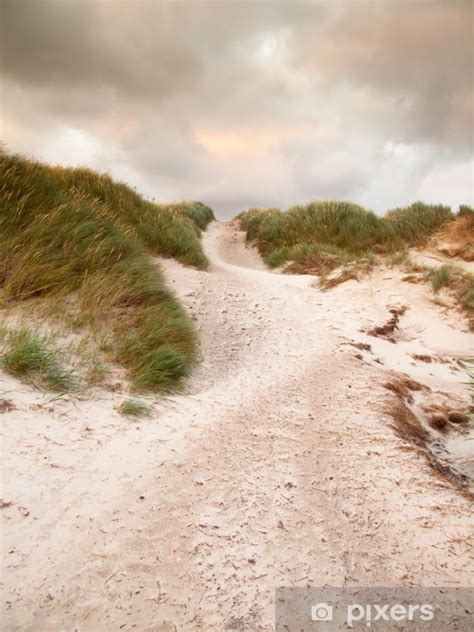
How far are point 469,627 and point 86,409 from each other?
2.53 m

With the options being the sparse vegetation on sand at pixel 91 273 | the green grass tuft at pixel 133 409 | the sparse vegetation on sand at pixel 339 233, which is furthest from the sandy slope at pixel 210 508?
the sparse vegetation on sand at pixel 339 233

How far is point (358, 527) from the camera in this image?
2.12 meters

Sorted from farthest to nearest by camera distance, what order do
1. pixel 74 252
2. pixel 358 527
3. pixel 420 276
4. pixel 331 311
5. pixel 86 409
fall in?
pixel 420 276
pixel 331 311
pixel 74 252
pixel 86 409
pixel 358 527

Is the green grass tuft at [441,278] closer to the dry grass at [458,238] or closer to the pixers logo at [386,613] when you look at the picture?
the dry grass at [458,238]

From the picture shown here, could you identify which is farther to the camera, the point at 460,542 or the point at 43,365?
the point at 43,365

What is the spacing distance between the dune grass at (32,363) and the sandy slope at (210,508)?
14cm

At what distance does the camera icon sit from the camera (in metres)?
1.63

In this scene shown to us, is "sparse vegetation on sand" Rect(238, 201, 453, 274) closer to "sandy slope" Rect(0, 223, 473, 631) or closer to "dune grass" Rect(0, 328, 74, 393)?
"sandy slope" Rect(0, 223, 473, 631)

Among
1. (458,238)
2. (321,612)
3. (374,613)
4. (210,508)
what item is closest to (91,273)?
(210,508)

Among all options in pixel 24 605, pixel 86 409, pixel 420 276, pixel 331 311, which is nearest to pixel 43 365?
pixel 86 409

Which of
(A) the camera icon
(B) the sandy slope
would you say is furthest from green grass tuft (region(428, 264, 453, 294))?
(A) the camera icon

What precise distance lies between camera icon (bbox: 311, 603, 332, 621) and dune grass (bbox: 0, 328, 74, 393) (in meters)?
2.19

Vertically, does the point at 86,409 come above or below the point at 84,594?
above

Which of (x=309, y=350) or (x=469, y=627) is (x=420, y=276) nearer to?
(x=309, y=350)
